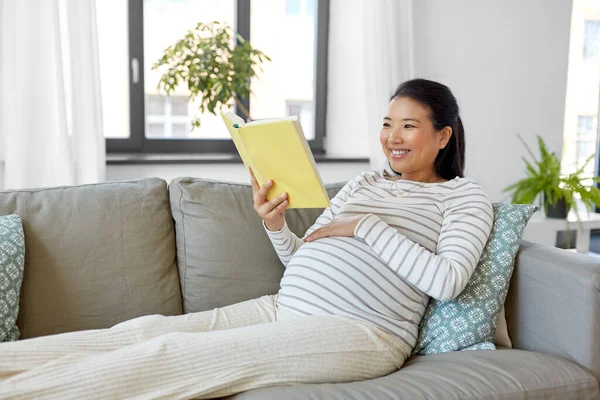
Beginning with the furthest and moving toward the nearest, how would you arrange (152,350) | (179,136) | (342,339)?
(179,136)
(342,339)
(152,350)

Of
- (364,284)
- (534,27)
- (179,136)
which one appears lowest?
(364,284)

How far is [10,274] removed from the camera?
1516 millimetres

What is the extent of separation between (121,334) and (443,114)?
0.99 metres

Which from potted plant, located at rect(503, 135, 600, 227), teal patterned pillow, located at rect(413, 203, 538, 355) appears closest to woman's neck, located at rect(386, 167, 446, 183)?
teal patterned pillow, located at rect(413, 203, 538, 355)

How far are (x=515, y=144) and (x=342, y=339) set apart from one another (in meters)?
2.53

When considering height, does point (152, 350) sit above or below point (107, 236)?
below

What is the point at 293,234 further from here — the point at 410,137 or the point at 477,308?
the point at 477,308

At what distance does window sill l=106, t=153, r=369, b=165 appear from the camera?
2.80 metres

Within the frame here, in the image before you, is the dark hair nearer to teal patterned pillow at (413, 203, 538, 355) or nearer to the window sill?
teal patterned pillow at (413, 203, 538, 355)

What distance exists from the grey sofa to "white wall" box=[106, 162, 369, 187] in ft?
3.36

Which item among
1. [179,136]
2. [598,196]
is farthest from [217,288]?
[598,196]

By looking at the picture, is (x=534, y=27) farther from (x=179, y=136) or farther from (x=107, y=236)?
(x=107, y=236)

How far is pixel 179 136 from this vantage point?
329 cm

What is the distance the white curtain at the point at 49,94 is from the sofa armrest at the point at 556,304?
5.65 feet
